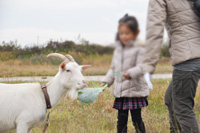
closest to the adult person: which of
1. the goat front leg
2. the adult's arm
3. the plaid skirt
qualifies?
the adult's arm

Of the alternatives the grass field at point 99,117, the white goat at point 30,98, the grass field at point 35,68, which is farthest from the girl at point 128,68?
the grass field at point 99,117

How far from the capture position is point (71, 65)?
10.2ft

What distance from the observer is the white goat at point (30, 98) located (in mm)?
2828

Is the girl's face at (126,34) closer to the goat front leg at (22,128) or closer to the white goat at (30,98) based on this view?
the white goat at (30,98)

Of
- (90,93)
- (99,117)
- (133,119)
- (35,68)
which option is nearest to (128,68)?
(90,93)

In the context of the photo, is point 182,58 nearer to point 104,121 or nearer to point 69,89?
point 69,89

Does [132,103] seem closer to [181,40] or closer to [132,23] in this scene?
[181,40]

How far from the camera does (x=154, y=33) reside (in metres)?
2.00

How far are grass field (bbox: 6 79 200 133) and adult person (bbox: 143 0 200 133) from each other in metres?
1.25

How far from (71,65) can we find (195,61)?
5.30ft

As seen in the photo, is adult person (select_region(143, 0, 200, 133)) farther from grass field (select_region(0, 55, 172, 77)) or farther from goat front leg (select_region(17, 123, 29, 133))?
goat front leg (select_region(17, 123, 29, 133))

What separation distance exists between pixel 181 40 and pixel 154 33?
0.37m

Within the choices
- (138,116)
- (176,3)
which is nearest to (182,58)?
(176,3)

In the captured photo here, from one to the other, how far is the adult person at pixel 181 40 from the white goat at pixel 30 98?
1.25 m
